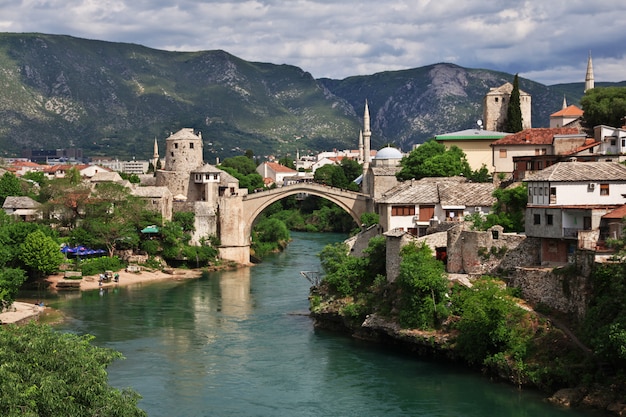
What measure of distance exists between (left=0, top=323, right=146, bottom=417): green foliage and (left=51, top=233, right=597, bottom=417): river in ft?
28.2

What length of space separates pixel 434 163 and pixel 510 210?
56.2ft

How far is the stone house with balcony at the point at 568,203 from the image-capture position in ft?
125

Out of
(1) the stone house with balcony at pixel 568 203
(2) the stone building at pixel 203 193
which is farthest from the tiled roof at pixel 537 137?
(2) the stone building at pixel 203 193

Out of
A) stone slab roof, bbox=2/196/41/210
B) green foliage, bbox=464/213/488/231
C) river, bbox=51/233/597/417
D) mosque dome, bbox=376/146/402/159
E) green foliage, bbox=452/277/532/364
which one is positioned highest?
mosque dome, bbox=376/146/402/159

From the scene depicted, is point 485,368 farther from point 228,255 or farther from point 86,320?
point 228,255

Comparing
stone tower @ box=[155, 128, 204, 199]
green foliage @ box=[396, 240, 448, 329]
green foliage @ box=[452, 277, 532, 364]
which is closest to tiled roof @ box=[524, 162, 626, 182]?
green foliage @ box=[452, 277, 532, 364]

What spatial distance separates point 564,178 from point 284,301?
21.3 m

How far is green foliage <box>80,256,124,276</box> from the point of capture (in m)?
64.7

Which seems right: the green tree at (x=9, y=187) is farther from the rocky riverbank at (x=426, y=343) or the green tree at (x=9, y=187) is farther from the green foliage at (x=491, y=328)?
the green foliage at (x=491, y=328)

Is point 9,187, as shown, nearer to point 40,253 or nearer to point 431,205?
point 40,253

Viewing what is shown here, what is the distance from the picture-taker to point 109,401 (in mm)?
22922

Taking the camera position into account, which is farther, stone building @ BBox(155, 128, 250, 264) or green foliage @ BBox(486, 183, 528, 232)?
stone building @ BBox(155, 128, 250, 264)

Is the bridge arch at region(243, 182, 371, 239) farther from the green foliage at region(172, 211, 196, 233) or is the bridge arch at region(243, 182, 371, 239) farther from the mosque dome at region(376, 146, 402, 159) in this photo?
the mosque dome at region(376, 146, 402, 159)

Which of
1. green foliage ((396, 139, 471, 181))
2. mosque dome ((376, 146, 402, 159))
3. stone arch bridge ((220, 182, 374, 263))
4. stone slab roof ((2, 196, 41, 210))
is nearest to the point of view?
green foliage ((396, 139, 471, 181))
